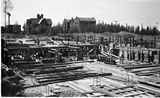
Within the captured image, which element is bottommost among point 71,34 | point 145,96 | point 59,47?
point 145,96

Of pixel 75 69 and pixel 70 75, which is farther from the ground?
pixel 75 69

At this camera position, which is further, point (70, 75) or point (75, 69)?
point (75, 69)

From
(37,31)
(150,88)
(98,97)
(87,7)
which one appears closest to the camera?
(98,97)

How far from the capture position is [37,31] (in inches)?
680

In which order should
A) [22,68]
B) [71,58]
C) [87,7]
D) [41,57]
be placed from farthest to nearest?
[71,58] < [41,57] < [22,68] < [87,7]

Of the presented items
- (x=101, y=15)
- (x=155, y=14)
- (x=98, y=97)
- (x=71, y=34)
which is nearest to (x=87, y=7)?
(x=101, y=15)

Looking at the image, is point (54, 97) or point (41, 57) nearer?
point (54, 97)

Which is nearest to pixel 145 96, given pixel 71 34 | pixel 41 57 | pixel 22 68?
pixel 22 68

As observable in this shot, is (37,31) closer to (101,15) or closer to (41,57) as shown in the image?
(41,57)

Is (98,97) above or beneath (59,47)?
beneath

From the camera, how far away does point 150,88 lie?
764cm

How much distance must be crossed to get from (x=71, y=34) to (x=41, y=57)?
449 cm

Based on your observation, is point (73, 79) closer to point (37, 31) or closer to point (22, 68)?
point (22, 68)

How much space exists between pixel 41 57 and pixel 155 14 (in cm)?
693
